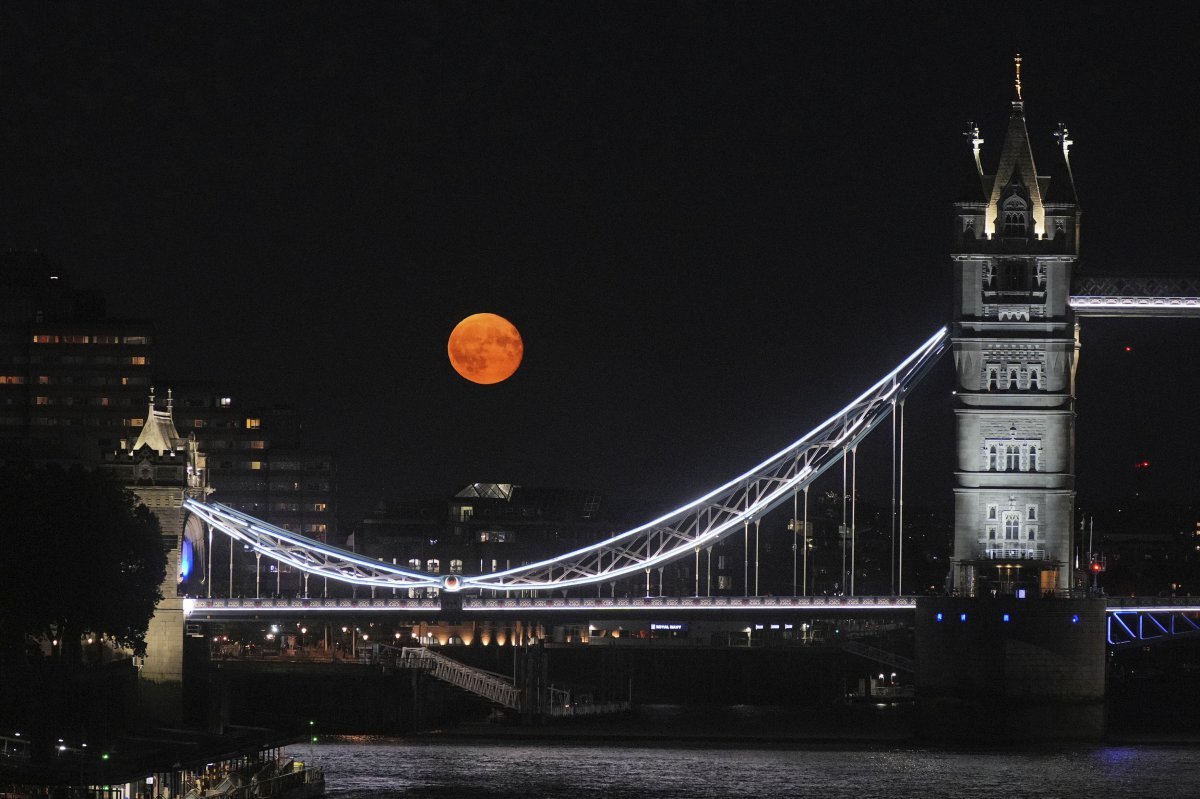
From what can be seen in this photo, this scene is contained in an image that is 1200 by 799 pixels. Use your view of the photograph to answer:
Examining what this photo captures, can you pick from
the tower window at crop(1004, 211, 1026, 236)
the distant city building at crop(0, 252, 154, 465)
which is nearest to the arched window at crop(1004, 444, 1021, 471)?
the tower window at crop(1004, 211, 1026, 236)

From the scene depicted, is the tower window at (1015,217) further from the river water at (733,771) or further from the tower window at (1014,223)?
the river water at (733,771)

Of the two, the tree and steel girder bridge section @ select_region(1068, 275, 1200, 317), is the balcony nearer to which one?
steel girder bridge section @ select_region(1068, 275, 1200, 317)

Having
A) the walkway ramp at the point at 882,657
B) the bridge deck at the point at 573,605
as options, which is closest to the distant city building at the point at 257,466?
the walkway ramp at the point at 882,657

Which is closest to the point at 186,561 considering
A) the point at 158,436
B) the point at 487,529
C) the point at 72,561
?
the point at 158,436

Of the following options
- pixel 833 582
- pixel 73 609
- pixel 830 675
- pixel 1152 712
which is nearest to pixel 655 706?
pixel 830 675

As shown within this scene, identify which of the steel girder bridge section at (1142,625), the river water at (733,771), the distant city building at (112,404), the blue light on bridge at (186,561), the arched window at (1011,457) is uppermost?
the distant city building at (112,404)

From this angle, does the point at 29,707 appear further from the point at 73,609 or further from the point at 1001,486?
the point at 1001,486
